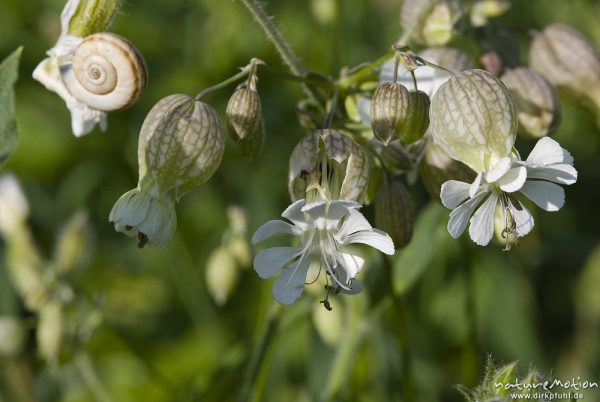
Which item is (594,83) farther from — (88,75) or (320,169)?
(88,75)

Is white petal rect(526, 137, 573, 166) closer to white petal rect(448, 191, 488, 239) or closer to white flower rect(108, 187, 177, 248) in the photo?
white petal rect(448, 191, 488, 239)

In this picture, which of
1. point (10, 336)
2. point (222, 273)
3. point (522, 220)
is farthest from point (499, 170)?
point (10, 336)

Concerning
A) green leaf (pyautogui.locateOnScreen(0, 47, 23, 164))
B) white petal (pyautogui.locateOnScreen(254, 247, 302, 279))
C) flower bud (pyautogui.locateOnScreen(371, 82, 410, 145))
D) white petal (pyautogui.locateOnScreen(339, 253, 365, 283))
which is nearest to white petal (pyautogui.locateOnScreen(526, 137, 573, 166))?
flower bud (pyautogui.locateOnScreen(371, 82, 410, 145))

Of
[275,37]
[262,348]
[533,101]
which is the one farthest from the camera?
[262,348]

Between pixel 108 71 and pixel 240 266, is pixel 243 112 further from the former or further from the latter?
pixel 240 266

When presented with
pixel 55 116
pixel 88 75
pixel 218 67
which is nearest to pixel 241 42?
pixel 218 67
